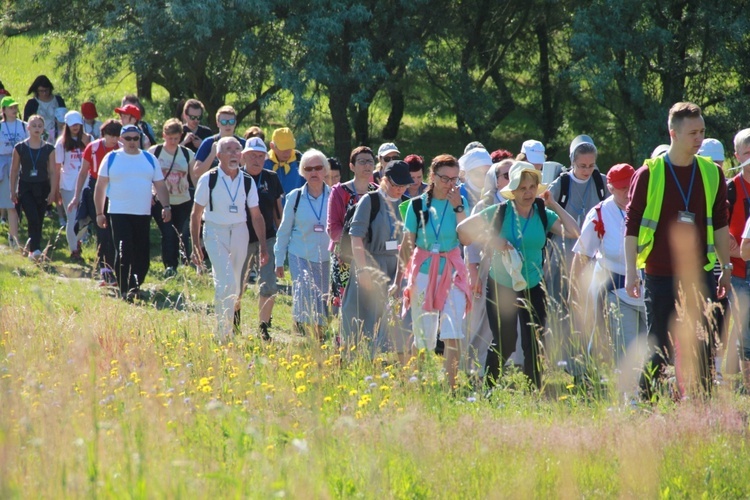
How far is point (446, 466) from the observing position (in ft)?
17.5

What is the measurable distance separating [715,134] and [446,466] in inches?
586

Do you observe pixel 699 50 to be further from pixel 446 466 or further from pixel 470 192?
pixel 446 466

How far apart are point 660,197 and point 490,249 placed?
153cm

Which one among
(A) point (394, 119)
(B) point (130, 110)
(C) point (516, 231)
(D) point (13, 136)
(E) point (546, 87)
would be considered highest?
(E) point (546, 87)

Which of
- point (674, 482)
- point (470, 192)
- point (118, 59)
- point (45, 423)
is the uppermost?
point (118, 59)

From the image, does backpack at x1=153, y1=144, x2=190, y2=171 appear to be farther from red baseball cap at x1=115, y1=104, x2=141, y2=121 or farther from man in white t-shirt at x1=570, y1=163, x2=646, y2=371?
man in white t-shirt at x1=570, y1=163, x2=646, y2=371

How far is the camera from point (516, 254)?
768 cm

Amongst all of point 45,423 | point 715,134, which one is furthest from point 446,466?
point 715,134

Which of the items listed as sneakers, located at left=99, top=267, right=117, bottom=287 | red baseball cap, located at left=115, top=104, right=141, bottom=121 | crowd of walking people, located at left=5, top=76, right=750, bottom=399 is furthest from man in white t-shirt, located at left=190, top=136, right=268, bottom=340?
red baseball cap, located at left=115, top=104, right=141, bottom=121

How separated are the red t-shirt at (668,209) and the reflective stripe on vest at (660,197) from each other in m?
0.02

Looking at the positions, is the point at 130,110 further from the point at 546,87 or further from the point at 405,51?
the point at 546,87

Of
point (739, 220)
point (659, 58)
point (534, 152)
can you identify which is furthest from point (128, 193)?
point (659, 58)

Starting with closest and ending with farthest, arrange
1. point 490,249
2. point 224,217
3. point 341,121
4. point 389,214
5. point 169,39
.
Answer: point 490,249 → point 389,214 → point 224,217 → point 169,39 → point 341,121

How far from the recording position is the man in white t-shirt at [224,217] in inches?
384
